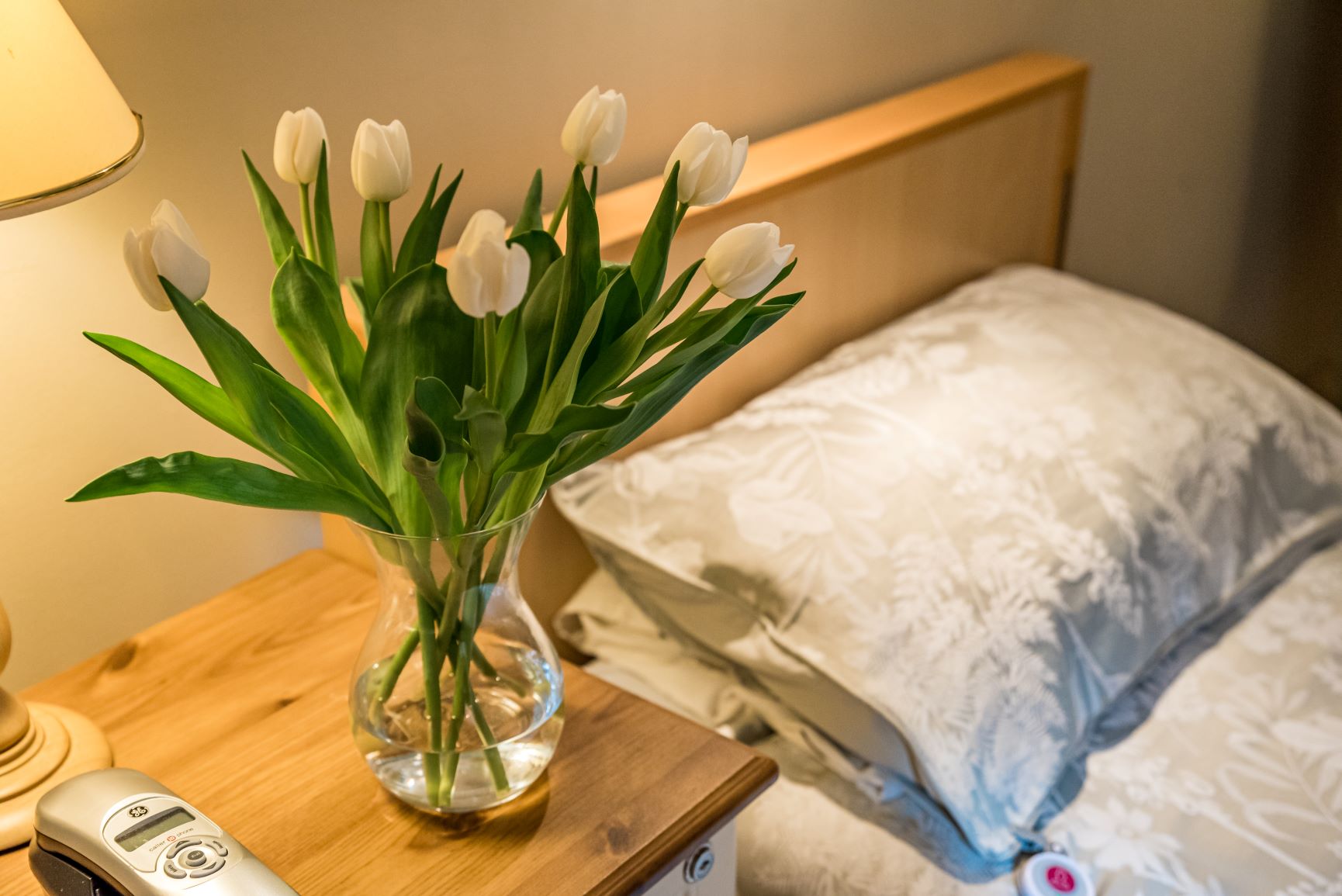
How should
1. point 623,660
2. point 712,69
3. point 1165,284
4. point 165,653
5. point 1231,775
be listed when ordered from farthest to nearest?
point 1165,284 < point 712,69 < point 623,660 < point 1231,775 < point 165,653

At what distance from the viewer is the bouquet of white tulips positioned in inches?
23.7

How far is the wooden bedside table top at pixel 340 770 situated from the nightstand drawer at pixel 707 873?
2.2 inches

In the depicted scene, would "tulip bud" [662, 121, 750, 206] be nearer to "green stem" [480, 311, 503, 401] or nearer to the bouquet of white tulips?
the bouquet of white tulips

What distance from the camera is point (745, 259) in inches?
23.9

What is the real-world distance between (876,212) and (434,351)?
36.1 inches

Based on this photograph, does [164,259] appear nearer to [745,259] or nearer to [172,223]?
[172,223]

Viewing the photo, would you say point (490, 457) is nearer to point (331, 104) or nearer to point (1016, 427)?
point (331, 104)

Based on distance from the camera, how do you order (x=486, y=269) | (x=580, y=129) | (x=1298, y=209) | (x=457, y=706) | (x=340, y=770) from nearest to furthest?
(x=486, y=269)
(x=580, y=129)
(x=457, y=706)
(x=340, y=770)
(x=1298, y=209)

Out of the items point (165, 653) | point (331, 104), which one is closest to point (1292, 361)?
point (331, 104)

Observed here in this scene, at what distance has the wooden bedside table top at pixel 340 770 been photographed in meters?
0.75

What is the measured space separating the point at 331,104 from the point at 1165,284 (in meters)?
1.64

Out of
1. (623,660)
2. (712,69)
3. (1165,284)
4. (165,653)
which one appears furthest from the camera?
(1165,284)

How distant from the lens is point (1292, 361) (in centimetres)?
225

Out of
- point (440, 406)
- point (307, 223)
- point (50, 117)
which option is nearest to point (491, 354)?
point (440, 406)
